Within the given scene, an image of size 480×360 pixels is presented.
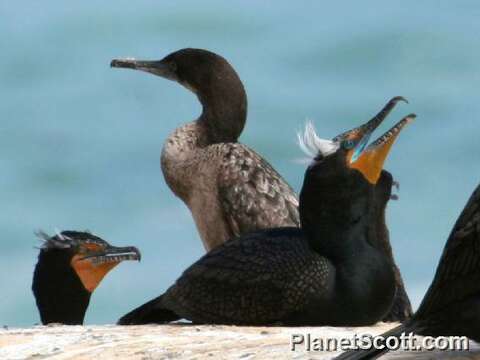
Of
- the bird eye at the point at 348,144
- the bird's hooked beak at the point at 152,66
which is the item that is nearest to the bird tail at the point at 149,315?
the bird eye at the point at 348,144

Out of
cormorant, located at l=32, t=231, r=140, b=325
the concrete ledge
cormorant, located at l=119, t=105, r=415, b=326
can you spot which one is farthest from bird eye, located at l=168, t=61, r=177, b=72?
the concrete ledge

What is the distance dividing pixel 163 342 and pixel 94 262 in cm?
313

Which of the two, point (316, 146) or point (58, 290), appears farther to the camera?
point (58, 290)

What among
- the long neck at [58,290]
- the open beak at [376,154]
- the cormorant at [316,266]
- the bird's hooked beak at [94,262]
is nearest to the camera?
the cormorant at [316,266]

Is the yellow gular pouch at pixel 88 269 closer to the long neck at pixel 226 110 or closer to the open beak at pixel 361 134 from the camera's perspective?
the long neck at pixel 226 110

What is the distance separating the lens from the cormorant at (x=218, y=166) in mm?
11195

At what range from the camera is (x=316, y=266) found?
27.2ft

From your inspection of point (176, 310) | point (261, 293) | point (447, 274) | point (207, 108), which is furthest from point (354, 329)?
point (207, 108)

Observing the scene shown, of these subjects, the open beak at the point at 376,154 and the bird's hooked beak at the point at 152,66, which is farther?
the bird's hooked beak at the point at 152,66

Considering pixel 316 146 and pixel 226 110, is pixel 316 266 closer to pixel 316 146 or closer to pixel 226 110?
pixel 316 146

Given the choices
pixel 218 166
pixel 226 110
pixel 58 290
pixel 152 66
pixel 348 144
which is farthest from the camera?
pixel 152 66

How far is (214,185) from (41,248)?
1.45 m

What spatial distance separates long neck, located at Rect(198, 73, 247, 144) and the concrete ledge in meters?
3.90

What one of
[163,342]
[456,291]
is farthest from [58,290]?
A: [456,291]
